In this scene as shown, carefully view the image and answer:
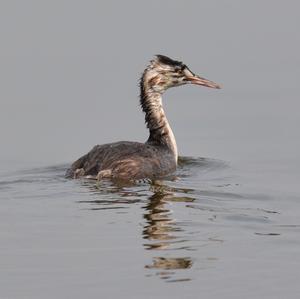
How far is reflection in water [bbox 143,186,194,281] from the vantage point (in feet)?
33.8

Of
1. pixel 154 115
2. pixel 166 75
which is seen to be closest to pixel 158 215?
pixel 154 115

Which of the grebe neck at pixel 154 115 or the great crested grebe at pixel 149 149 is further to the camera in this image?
the grebe neck at pixel 154 115

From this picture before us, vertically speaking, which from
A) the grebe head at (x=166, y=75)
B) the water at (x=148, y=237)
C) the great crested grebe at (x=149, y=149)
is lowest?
the water at (x=148, y=237)

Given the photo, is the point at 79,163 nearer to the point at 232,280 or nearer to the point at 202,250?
the point at 202,250

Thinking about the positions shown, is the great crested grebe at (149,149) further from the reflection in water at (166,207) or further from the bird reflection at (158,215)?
the bird reflection at (158,215)

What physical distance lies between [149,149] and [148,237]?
4.11 m

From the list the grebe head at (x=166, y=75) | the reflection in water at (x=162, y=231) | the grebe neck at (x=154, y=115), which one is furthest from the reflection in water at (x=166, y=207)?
the grebe head at (x=166, y=75)

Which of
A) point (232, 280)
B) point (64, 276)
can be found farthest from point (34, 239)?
point (232, 280)

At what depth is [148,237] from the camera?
37.7 ft

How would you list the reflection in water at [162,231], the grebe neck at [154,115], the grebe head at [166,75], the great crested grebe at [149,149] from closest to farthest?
the reflection in water at [162,231]
the great crested grebe at [149,149]
the grebe neck at [154,115]
the grebe head at [166,75]

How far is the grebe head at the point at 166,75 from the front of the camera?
1664cm

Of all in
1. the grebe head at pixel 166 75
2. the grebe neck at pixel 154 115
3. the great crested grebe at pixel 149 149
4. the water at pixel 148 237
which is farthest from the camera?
the grebe head at pixel 166 75

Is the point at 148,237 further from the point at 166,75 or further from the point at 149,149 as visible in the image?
the point at 166,75

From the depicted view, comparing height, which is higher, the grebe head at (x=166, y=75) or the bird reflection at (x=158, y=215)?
the grebe head at (x=166, y=75)
